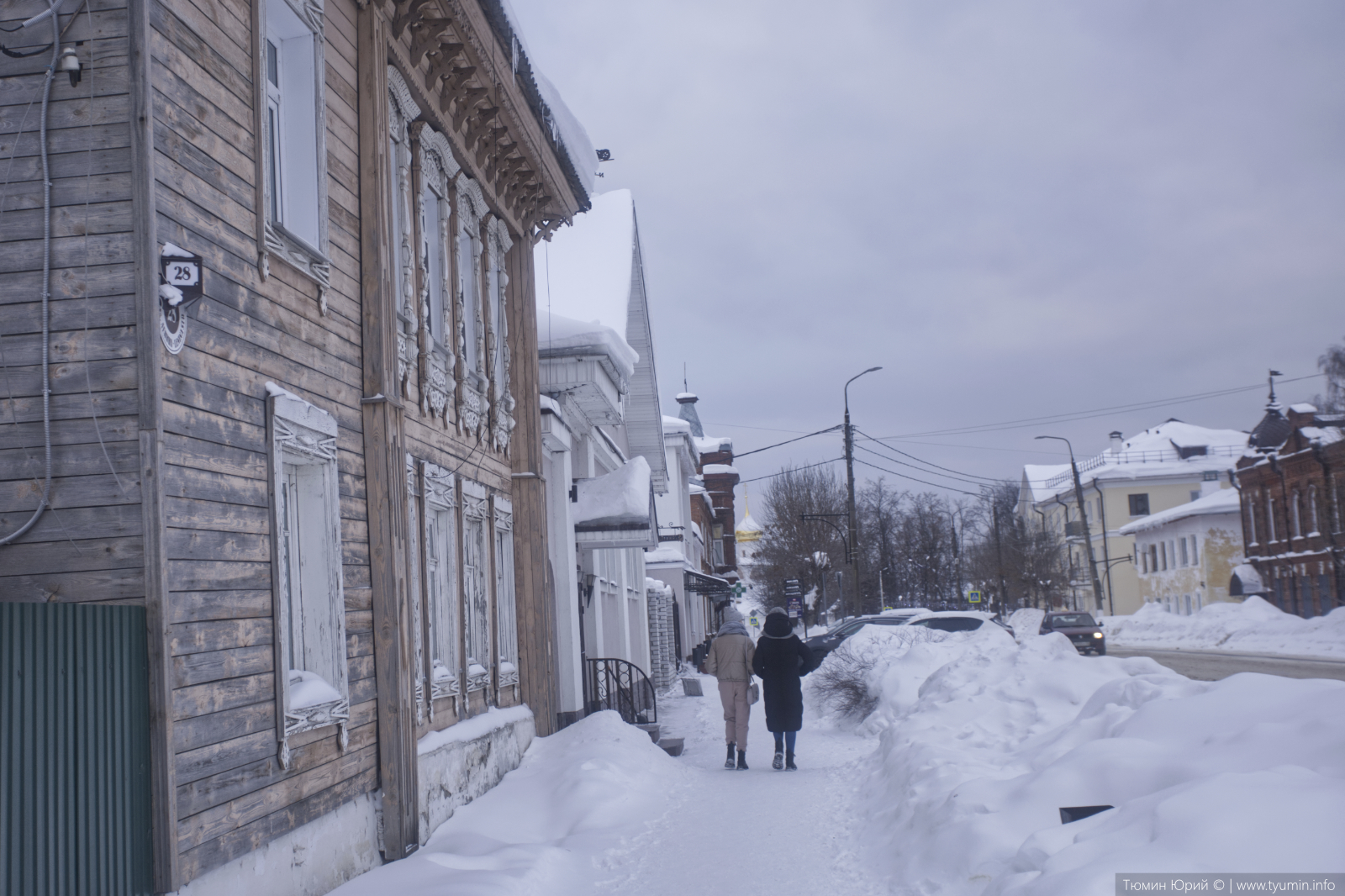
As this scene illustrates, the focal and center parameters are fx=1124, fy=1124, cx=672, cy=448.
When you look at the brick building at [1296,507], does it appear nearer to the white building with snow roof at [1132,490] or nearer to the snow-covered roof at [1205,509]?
the snow-covered roof at [1205,509]

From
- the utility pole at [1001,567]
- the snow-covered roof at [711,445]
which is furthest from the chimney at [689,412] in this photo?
the utility pole at [1001,567]

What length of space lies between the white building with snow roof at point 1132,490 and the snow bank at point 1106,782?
2439 inches

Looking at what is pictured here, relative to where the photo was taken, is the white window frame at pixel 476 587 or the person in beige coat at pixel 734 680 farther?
the person in beige coat at pixel 734 680

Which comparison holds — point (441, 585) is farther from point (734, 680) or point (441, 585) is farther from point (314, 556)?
point (734, 680)

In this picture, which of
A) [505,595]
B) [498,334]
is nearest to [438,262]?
[498,334]

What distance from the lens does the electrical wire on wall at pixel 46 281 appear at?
16.7 ft

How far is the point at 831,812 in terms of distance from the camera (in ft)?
31.0

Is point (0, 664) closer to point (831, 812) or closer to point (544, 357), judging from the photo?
point (831, 812)

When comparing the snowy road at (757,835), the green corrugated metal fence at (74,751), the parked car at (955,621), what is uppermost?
the green corrugated metal fence at (74,751)

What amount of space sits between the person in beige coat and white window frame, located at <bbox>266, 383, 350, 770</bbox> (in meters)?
6.12

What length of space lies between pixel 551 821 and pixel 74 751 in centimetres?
542

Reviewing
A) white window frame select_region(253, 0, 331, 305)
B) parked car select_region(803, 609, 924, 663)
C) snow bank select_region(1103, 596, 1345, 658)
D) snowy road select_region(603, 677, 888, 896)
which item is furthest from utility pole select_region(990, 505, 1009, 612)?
white window frame select_region(253, 0, 331, 305)

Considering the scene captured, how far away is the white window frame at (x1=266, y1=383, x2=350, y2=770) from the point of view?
22.3 ft

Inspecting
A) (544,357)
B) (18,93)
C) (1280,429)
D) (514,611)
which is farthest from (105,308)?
(1280,429)
